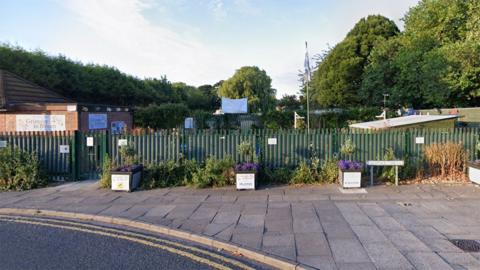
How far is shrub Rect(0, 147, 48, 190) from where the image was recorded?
1152 cm

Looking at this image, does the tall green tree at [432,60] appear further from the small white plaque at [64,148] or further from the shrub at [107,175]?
the small white plaque at [64,148]

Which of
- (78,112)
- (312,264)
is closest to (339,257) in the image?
(312,264)

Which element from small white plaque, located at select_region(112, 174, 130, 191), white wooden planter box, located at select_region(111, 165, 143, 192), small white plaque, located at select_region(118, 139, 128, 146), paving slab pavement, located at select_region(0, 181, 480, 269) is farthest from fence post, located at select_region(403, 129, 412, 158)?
small white plaque, located at select_region(118, 139, 128, 146)

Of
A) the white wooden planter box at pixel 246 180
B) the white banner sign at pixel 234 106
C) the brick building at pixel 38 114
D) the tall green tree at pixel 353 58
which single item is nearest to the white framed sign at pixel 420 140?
the white wooden planter box at pixel 246 180

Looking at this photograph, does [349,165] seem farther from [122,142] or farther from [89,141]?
[89,141]

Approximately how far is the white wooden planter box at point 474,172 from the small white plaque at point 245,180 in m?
6.16

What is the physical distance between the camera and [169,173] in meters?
11.7

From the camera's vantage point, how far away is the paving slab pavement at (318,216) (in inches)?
224

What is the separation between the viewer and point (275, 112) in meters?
35.1

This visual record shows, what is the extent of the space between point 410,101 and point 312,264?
36.1 metres

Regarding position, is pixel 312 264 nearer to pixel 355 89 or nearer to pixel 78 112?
pixel 78 112

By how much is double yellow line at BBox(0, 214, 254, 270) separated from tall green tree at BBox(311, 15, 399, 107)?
4330 cm

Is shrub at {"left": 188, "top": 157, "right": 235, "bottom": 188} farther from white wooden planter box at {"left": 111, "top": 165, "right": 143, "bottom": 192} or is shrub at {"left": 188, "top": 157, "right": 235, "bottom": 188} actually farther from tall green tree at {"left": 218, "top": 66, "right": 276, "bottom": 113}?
tall green tree at {"left": 218, "top": 66, "right": 276, "bottom": 113}

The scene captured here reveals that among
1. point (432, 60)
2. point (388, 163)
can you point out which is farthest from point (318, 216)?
point (432, 60)
